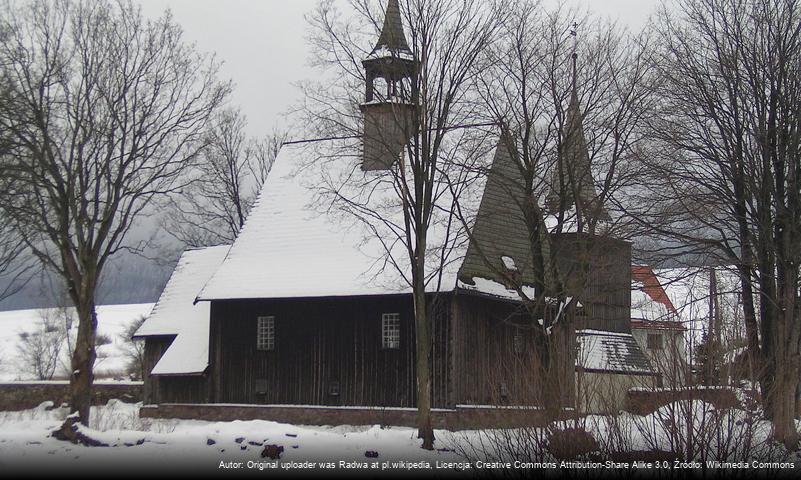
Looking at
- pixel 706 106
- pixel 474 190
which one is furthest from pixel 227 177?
pixel 706 106

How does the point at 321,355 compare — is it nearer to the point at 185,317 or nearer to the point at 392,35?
the point at 185,317

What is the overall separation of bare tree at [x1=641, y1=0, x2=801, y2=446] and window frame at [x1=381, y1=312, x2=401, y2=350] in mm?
9654

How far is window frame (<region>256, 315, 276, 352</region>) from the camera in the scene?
31.9 meters

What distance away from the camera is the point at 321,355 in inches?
1216

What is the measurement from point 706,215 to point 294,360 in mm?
14719

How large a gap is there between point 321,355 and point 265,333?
A: 2.44 meters

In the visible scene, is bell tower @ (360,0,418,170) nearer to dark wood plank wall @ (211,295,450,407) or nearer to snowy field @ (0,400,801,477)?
snowy field @ (0,400,801,477)

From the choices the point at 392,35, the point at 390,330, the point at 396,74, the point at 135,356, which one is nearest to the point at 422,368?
the point at 396,74

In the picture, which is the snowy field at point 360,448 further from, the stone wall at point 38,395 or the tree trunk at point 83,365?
the stone wall at point 38,395

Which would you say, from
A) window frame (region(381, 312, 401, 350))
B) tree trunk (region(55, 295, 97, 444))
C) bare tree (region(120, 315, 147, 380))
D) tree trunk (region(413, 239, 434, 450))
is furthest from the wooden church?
bare tree (region(120, 315, 147, 380))

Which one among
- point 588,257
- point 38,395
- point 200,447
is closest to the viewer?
point 200,447

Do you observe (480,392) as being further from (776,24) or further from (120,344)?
(120,344)

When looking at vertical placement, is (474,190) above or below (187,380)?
above

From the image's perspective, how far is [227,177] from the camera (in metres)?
49.3
